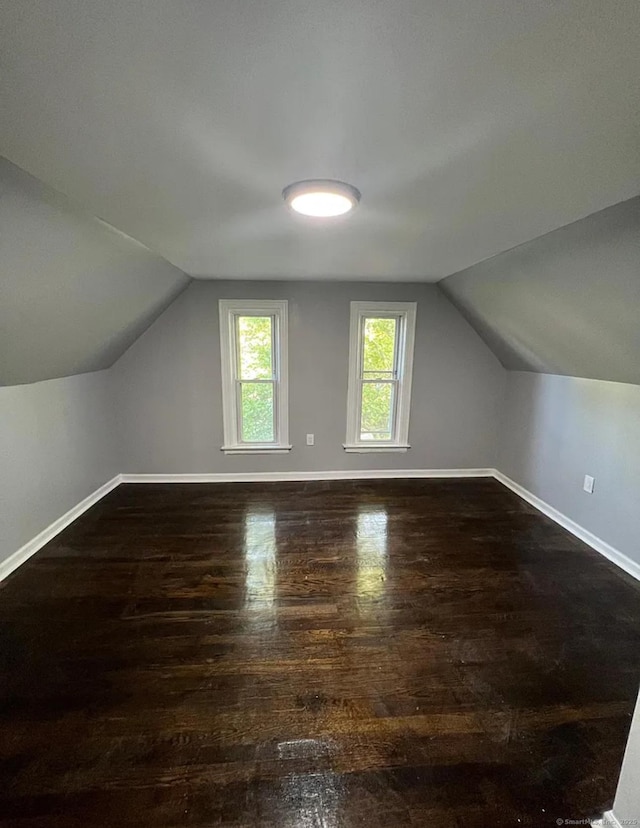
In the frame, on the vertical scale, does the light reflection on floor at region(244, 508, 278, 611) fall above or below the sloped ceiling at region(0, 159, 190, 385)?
below

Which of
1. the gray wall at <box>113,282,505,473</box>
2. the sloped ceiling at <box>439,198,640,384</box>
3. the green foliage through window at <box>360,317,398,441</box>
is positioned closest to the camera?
the sloped ceiling at <box>439,198,640,384</box>

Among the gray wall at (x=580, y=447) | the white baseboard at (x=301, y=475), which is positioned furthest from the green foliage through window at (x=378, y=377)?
the gray wall at (x=580, y=447)

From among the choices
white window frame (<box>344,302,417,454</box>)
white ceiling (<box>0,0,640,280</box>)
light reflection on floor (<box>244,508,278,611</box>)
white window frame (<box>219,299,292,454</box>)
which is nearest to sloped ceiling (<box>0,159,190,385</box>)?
white ceiling (<box>0,0,640,280</box>)

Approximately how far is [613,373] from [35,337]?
3.73 metres

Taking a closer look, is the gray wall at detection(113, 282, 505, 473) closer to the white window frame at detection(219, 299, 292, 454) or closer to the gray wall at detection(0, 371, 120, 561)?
the white window frame at detection(219, 299, 292, 454)

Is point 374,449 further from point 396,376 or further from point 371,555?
point 371,555

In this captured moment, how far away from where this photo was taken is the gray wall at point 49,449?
256cm

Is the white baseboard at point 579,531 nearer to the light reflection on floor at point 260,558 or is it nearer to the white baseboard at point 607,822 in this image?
the white baseboard at point 607,822

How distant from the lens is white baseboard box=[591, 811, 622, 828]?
1.21 m

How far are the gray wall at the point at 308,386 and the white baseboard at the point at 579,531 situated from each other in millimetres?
541

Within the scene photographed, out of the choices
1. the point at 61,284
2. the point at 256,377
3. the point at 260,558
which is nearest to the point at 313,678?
the point at 260,558

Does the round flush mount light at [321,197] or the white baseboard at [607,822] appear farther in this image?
the round flush mount light at [321,197]

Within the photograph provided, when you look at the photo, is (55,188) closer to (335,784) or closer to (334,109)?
(334,109)

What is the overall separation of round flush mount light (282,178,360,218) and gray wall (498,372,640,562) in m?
2.41
